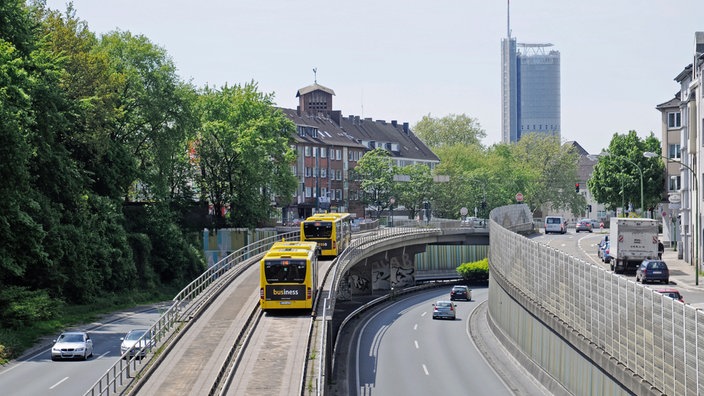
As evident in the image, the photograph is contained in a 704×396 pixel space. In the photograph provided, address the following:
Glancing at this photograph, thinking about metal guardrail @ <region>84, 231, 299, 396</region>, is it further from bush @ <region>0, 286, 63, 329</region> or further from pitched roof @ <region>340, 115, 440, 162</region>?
pitched roof @ <region>340, 115, 440, 162</region>

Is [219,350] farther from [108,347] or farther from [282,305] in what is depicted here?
[108,347]

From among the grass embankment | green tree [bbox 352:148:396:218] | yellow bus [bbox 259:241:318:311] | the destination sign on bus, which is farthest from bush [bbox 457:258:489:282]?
the destination sign on bus

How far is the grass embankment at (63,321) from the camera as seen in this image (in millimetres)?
49075

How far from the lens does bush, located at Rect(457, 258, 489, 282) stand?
113562 mm

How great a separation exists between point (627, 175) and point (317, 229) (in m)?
56.6

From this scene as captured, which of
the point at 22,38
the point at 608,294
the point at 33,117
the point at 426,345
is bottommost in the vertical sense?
the point at 426,345

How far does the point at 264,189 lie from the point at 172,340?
63484mm

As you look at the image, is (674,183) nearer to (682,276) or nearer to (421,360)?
(682,276)

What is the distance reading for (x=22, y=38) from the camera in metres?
60.4

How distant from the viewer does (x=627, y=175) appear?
378 feet

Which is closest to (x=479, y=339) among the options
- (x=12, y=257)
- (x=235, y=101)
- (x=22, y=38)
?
(x=12, y=257)

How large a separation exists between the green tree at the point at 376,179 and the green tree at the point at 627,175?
34992mm

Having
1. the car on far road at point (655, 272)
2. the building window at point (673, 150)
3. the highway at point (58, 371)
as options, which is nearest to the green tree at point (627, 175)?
the building window at point (673, 150)

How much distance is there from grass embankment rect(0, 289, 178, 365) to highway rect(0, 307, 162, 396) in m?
0.91
